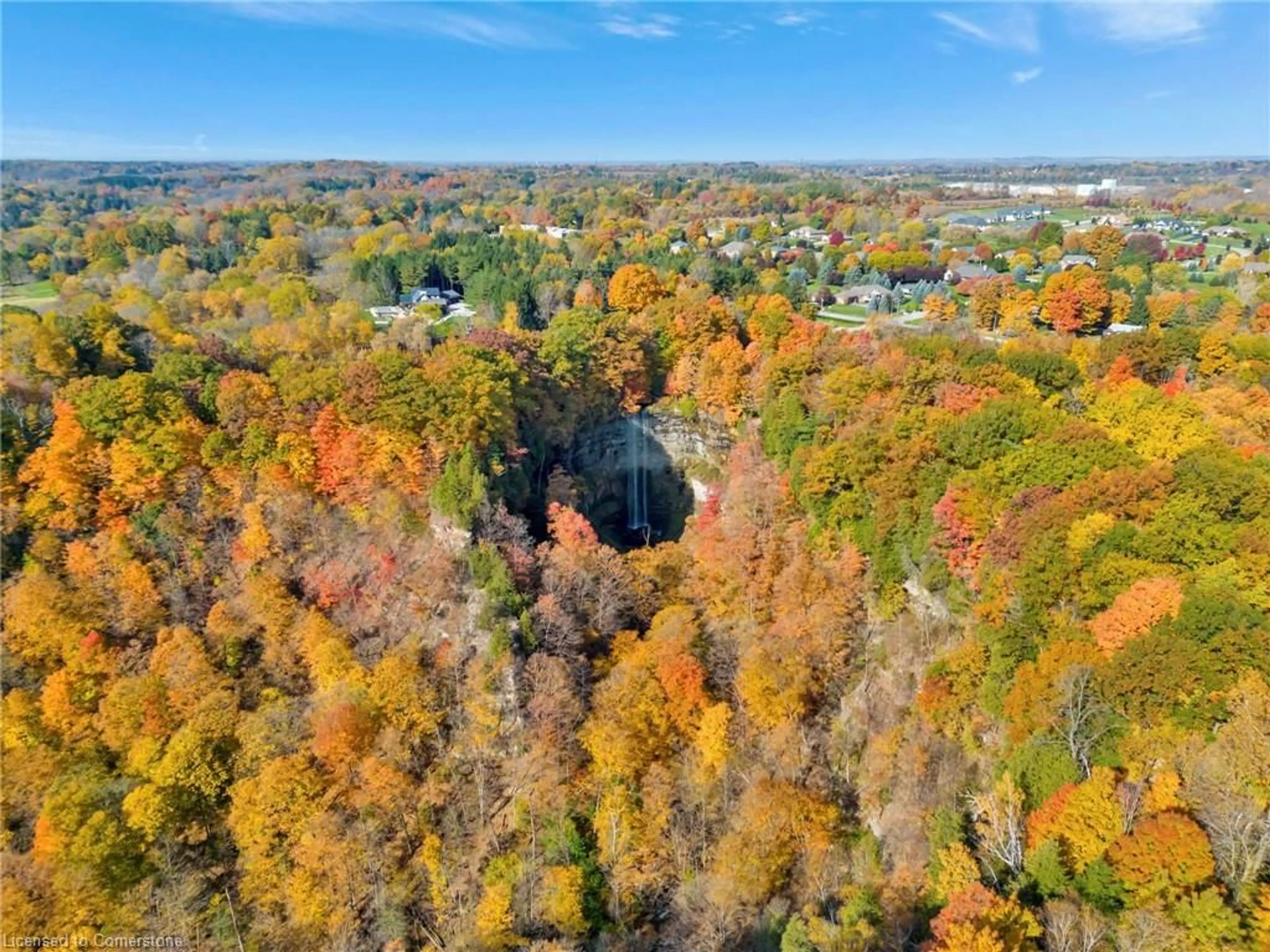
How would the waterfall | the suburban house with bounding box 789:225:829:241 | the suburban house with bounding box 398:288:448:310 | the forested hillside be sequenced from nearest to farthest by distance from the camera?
the forested hillside → the waterfall → the suburban house with bounding box 398:288:448:310 → the suburban house with bounding box 789:225:829:241

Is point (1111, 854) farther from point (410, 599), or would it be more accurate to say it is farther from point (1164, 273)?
point (1164, 273)

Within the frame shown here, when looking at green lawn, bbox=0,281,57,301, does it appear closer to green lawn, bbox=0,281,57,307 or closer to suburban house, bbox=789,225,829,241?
green lawn, bbox=0,281,57,307

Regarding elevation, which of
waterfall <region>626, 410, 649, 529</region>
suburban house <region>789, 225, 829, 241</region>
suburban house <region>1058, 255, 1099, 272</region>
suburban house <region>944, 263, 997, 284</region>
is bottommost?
waterfall <region>626, 410, 649, 529</region>

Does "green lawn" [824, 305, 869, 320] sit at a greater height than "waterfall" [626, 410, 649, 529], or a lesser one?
greater

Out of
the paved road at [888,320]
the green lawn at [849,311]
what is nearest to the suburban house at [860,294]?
the green lawn at [849,311]

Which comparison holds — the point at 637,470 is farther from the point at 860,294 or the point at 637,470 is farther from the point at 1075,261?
the point at 1075,261

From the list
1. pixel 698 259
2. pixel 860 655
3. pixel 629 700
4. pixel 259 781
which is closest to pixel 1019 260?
pixel 698 259

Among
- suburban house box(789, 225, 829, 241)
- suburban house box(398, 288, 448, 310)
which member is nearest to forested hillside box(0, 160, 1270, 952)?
suburban house box(398, 288, 448, 310)
